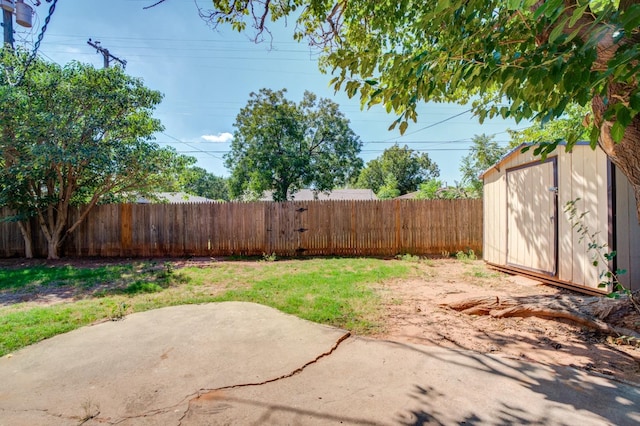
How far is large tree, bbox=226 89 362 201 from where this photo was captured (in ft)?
50.0

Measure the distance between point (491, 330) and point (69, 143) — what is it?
895 cm

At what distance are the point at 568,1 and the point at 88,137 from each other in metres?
9.09

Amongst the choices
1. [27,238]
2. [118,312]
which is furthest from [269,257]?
[27,238]

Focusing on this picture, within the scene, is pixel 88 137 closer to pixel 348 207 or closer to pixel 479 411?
pixel 348 207

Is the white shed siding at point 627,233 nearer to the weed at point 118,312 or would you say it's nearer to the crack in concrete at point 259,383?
the crack in concrete at point 259,383

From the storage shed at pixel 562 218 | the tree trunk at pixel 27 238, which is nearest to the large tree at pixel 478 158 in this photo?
the storage shed at pixel 562 218

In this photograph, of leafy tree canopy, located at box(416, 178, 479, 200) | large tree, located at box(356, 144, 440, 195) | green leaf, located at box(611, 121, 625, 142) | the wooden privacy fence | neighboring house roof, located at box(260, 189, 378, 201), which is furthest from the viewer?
large tree, located at box(356, 144, 440, 195)

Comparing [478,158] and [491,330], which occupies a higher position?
[478,158]

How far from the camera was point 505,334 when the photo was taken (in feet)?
10.0

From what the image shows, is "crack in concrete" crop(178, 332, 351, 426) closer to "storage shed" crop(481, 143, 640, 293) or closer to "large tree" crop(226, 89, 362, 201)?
"storage shed" crop(481, 143, 640, 293)

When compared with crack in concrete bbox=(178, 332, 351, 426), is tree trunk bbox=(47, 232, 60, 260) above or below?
above

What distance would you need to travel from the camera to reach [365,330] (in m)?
3.13

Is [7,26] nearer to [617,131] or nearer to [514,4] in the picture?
[514,4]

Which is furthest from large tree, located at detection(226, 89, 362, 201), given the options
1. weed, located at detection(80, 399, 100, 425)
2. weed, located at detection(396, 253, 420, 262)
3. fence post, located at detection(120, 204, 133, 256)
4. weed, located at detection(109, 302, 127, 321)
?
weed, located at detection(80, 399, 100, 425)
